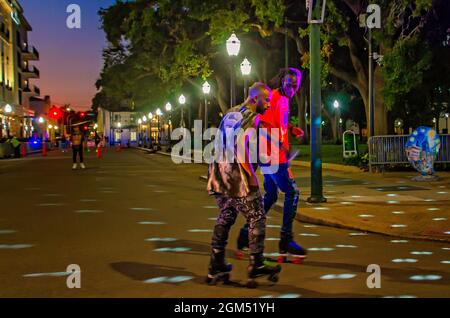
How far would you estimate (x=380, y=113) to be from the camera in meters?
24.7

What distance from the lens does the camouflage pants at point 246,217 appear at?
616cm

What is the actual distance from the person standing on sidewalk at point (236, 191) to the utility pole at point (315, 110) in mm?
6235

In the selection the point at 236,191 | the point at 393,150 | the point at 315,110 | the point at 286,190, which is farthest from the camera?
the point at 393,150

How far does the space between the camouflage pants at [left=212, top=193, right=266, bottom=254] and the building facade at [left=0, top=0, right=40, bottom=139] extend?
48.9 metres

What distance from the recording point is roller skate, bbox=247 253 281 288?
20.2ft

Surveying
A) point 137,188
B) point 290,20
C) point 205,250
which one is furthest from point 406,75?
point 205,250

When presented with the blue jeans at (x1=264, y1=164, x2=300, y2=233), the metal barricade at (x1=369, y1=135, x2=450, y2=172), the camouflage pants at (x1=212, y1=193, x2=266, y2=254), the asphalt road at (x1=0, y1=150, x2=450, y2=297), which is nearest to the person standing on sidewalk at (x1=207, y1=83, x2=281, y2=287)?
the camouflage pants at (x1=212, y1=193, x2=266, y2=254)

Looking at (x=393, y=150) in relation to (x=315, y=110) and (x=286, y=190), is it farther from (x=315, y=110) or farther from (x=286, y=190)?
(x=286, y=190)

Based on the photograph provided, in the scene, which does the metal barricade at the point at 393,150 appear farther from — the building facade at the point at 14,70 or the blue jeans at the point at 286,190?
the building facade at the point at 14,70

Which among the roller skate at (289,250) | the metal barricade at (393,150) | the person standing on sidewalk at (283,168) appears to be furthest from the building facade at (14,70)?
the roller skate at (289,250)

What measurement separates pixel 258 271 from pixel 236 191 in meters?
0.81

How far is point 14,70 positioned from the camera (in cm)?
6612

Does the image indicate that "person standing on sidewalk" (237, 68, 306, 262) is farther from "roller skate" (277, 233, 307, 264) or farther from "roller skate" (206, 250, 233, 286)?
"roller skate" (206, 250, 233, 286)

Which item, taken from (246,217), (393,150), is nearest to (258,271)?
(246,217)
